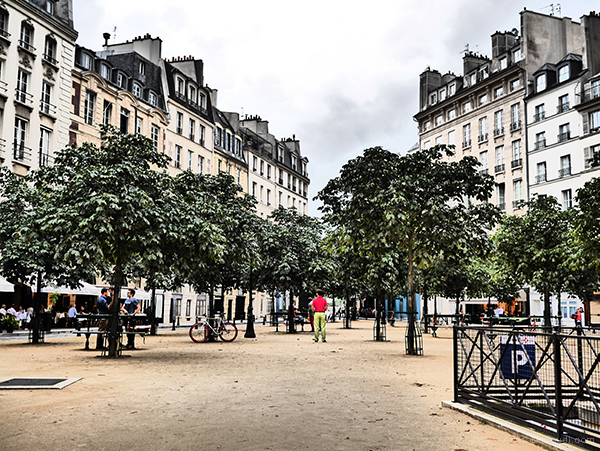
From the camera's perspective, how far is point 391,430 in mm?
6695

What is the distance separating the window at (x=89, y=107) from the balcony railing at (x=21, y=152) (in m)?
7.64

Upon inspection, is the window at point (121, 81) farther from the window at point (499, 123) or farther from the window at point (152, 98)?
the window at point (499, 123)

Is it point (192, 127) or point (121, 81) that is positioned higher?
point (121, 81)

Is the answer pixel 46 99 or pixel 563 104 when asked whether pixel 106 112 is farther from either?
pixel 563 104

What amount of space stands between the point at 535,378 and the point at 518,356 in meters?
0.41

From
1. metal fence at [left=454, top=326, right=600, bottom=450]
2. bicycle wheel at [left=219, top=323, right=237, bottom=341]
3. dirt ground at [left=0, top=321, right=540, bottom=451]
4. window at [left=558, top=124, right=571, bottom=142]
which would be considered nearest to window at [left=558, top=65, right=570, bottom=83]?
window at [left=558, top=124, right=571, bottom=142]

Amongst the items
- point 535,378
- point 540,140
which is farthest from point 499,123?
point 535,378

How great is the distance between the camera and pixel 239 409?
26.0 feet

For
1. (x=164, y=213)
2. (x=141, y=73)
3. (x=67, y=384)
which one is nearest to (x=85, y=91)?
(x=141, y=73)

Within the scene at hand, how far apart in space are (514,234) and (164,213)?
20457 millimetres

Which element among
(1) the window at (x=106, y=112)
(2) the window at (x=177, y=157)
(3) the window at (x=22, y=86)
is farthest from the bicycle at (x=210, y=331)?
(2) the window at (x=177, y=157)

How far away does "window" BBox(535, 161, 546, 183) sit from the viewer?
51.7m

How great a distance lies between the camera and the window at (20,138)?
A: 32062 mm

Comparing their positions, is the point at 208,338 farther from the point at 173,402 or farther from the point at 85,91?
the point at 85,91
